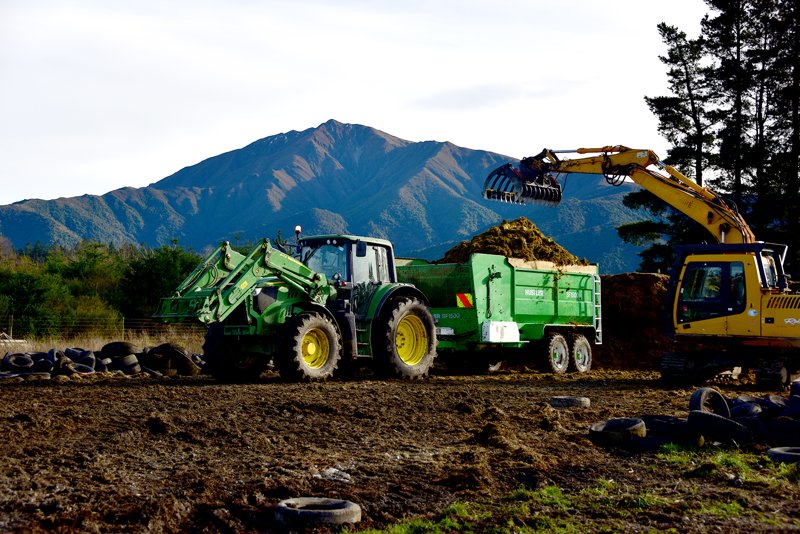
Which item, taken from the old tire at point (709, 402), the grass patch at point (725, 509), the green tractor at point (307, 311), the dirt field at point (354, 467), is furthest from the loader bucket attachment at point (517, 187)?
the grass patch at point (725, 509)

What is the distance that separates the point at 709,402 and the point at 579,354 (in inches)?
339

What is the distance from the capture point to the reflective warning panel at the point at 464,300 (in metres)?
16.4

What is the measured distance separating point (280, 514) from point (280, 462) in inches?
72.1

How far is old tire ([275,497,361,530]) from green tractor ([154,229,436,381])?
7.45m

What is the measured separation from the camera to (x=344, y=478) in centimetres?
684

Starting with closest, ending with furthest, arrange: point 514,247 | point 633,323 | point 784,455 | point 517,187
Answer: point 784,455, point 514,247, point 517,187, point 633,323

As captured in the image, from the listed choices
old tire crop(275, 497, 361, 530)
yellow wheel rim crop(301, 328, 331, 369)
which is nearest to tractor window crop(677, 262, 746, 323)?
yellow wheel rim crop(301, 328, 331, 369)

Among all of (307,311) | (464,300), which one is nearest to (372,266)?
(307,311)

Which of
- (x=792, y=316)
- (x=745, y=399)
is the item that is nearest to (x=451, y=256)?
(x=792, y=316)

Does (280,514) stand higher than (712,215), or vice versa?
(712,215)

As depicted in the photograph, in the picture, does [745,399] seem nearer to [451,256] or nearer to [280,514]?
[280,514]

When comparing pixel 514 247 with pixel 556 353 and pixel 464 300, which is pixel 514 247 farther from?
pixel 464 300

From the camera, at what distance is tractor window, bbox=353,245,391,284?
1514 cm

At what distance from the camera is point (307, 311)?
555 inches
